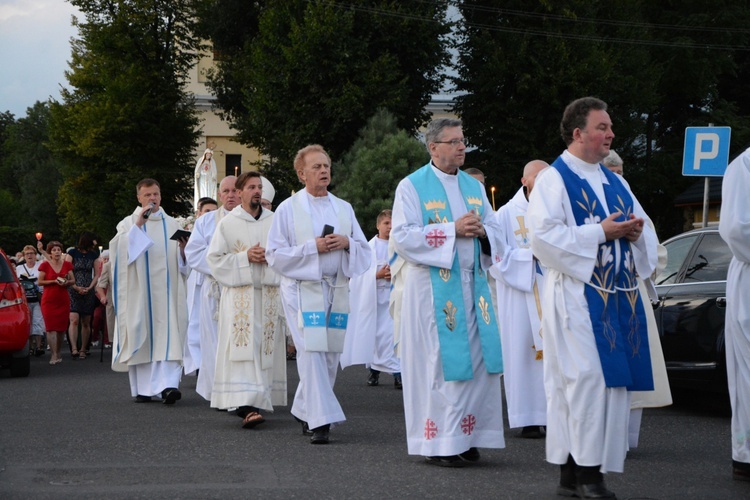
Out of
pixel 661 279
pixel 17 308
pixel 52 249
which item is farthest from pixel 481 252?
pixel 52 249

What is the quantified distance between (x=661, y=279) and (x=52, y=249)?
11826mm

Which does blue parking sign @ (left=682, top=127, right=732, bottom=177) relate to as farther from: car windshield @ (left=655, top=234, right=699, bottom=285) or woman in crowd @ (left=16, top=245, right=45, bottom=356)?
woman in crowd @ (left=16, top=245, right=45, bottom=356)

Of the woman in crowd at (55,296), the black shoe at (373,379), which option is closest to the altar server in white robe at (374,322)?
→ the black shoe at (373,379)

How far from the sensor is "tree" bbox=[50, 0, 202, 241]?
4872 cm

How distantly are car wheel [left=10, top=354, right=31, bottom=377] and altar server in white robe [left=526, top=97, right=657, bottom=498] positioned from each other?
10.8m

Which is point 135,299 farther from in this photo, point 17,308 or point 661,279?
point 661,279

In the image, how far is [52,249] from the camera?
2017 cm

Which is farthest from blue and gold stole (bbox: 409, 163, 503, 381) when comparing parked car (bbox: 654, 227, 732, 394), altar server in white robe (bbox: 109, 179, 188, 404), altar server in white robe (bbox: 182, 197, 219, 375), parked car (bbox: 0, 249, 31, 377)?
parked car (bbox: 0, 249, 31, 377)

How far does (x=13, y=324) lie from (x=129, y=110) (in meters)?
33.4

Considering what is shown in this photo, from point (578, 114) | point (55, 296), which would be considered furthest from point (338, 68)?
point (578, 114)

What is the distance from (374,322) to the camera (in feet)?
48.6

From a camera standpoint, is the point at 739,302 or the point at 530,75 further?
the point at 530,75

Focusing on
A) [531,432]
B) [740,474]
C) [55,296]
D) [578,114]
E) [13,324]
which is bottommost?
[55,296]

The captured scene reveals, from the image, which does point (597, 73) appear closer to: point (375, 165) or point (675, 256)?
point (375, 165)
